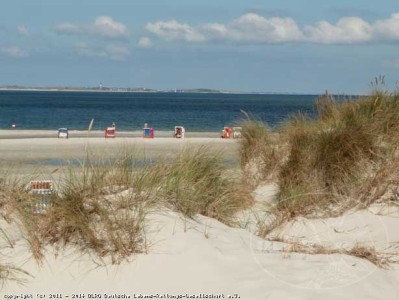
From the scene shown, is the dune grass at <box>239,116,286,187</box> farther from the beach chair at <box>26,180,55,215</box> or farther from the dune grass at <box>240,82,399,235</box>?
the beach chair at <box>26,180,55,215</box>

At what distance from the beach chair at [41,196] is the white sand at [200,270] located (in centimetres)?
26

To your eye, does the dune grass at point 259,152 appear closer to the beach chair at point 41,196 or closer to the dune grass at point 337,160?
the dune grass at point 337,160

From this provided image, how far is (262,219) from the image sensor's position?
7609mm

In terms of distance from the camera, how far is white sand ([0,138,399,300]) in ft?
16.2

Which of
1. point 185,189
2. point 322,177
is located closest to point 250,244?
point 185,189

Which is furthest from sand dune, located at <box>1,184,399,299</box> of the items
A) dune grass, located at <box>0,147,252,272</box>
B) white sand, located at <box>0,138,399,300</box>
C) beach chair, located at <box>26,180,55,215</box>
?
beach chair, located at <box>26,180,55,215</box>

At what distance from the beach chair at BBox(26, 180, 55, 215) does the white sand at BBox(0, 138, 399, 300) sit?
10.1 inches

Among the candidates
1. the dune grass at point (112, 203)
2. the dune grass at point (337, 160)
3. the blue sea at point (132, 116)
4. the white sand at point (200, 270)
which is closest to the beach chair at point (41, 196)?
the dune grass at point (112, 203)

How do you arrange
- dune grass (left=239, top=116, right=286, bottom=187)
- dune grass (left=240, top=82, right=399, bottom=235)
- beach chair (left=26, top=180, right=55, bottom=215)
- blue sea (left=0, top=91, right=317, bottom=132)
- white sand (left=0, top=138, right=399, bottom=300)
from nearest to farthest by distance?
white sand (left=0, top=138, right=399, bottom=300)
beach chair (left=26, top=180, right=55, bottom=215)
dune grass (left=240, top=82, right=399, bottom=235)
dune grass (left=239, top=116, right=286, bottom=187)
blue sea (left=0, top=91, right=317, bottom=132)

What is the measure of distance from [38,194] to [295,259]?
241 cm

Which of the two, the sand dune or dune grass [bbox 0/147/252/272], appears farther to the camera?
dune grass [bbox 0/147/252/272]

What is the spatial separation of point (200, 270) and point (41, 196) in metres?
1.72

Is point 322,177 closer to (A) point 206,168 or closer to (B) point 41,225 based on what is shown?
(A) point 206,168

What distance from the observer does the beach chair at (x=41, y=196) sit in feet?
18.5
